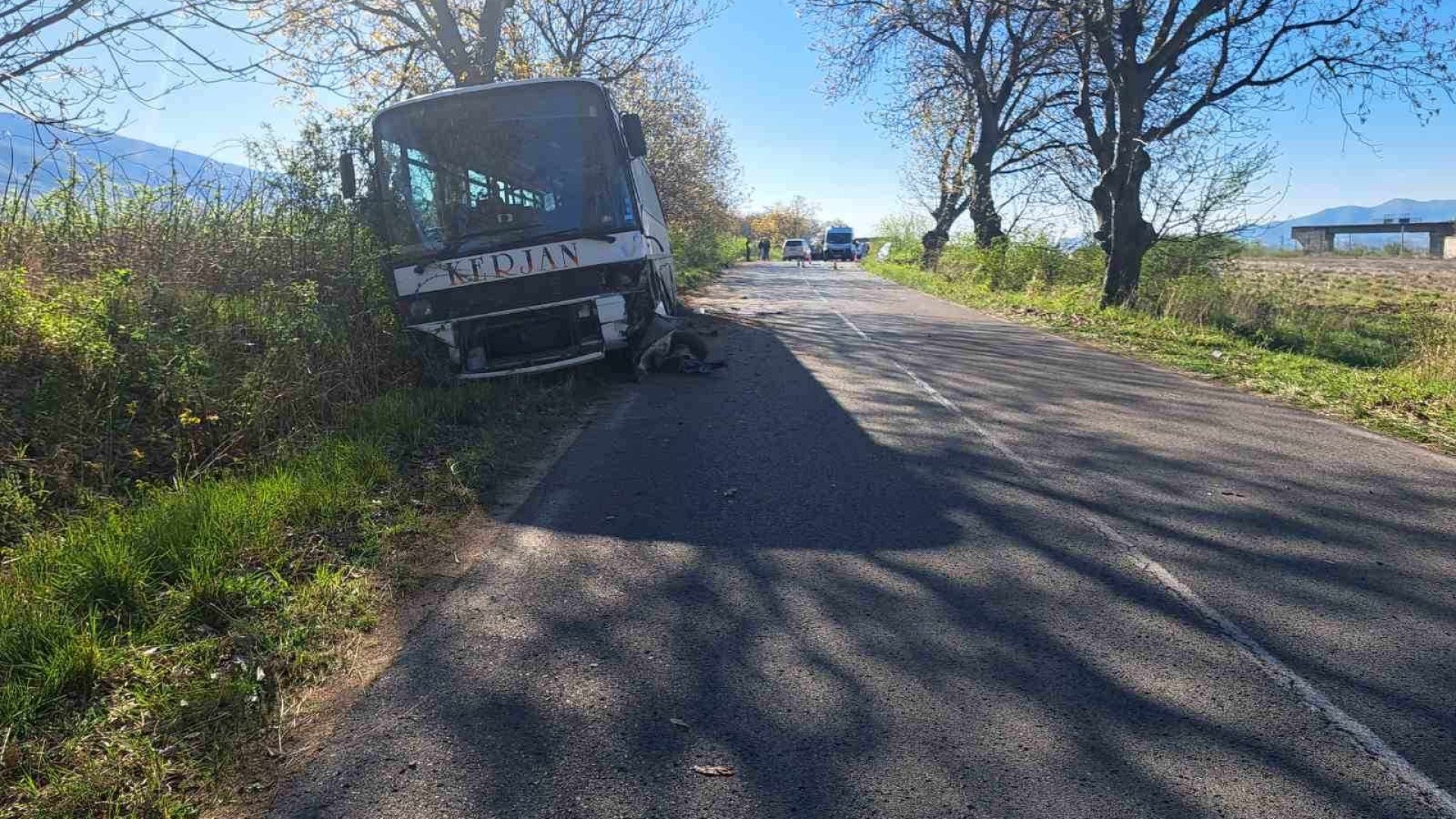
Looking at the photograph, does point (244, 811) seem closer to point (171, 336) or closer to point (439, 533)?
point (439, 533)

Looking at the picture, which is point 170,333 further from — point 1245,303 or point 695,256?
point 695,256

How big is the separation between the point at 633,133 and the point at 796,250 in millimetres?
50422

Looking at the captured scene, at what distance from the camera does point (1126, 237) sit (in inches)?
674

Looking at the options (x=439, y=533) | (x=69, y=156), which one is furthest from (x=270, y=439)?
(x=69, y=156)

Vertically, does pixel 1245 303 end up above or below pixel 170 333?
below

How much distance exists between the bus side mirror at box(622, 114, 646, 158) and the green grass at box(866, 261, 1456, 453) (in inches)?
271

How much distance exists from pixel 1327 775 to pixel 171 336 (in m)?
6.77

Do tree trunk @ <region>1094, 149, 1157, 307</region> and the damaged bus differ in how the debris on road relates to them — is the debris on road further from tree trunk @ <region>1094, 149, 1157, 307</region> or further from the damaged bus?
tree trunk @ <region>1094, 149, 1157, 307</region>

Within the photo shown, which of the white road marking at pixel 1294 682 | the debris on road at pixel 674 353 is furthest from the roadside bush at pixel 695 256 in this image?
the white road marking at pixel 1294 682

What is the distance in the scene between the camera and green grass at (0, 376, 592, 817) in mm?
2723

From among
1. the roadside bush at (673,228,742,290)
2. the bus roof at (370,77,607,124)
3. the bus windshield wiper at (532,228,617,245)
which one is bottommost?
the roadside bush at (673,228,742,290)

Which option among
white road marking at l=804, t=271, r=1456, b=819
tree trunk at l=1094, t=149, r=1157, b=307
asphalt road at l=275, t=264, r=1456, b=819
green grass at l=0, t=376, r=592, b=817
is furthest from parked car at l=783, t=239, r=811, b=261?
white road marking at l=804, t=271, r=1456, b=819

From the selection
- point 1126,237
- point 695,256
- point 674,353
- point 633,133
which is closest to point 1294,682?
point 633,133

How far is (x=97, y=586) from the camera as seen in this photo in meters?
3.63
